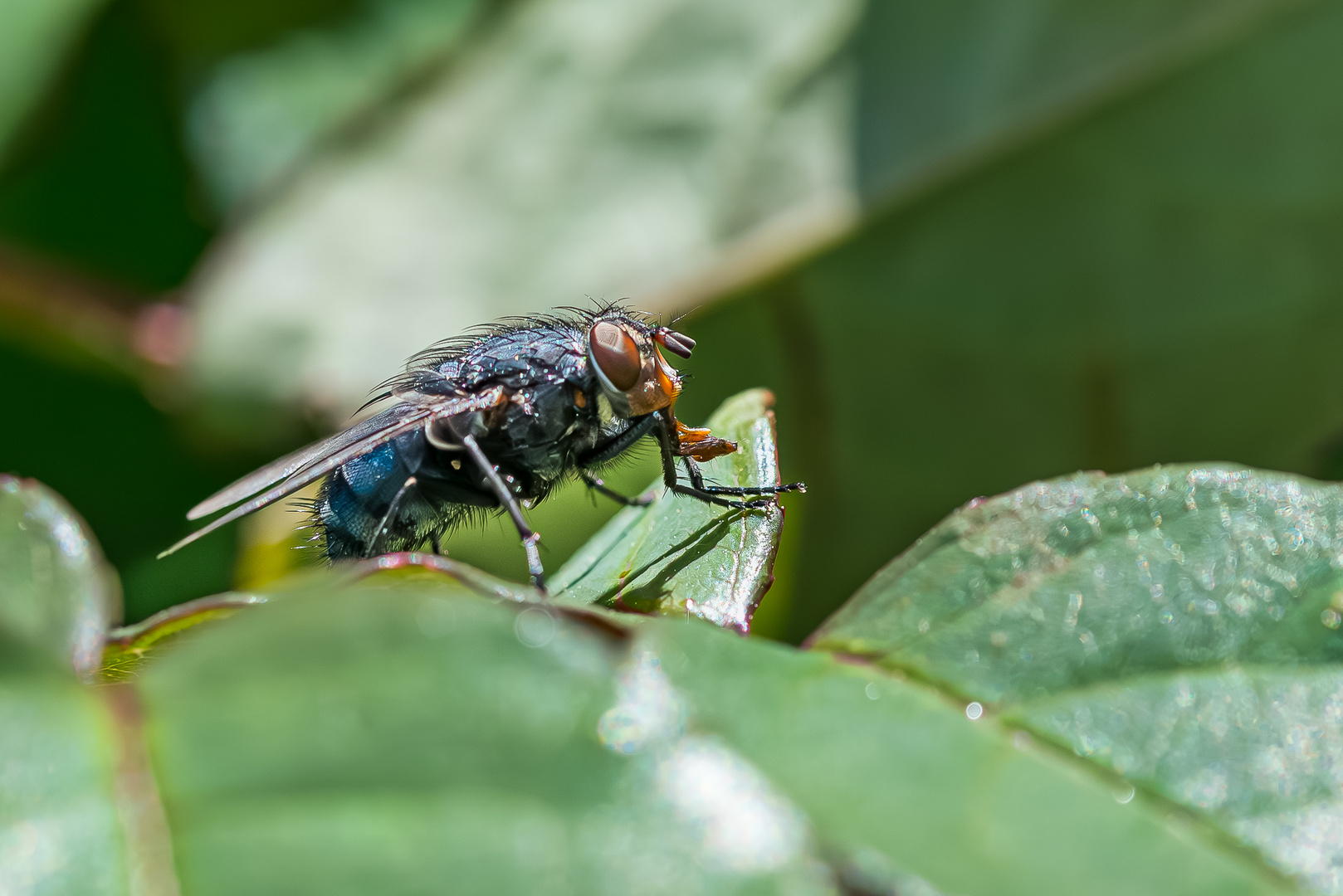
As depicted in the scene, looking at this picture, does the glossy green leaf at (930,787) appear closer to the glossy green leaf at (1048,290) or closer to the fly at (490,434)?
the fly at (490,434)

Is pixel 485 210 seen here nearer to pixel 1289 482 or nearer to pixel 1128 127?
pixel 1128 127

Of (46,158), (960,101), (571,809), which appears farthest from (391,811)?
(46,158)

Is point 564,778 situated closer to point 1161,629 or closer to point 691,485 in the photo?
point 1161,629

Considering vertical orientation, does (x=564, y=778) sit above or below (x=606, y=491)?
above

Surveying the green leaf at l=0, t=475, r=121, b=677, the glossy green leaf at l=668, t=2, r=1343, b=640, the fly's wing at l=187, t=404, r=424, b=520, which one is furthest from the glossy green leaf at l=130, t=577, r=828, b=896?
the glossy green leaf at l=668, t=2, r=1343, b=640

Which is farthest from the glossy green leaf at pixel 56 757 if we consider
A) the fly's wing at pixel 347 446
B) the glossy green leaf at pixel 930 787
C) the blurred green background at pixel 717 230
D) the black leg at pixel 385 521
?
the blurred green background at pixel 717 230

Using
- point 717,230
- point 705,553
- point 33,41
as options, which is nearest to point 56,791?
point 705,553
